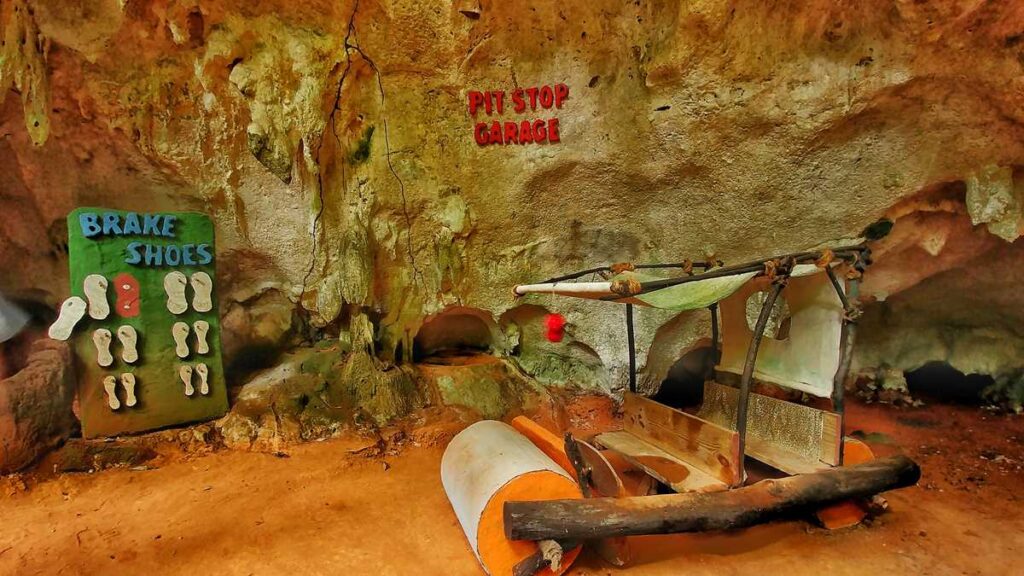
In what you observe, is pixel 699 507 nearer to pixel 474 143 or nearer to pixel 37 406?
pixel 474 143

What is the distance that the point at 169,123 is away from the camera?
5.63 meters

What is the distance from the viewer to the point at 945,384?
740 cm

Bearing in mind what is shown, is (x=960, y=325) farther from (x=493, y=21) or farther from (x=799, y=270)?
(x=493, y=21)

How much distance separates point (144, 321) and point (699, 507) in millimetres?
5900

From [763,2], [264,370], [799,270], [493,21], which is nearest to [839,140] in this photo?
[763,2]

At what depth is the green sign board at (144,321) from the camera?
516cm

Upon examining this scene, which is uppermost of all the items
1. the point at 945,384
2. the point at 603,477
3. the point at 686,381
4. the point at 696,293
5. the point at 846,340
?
the point at 696,293

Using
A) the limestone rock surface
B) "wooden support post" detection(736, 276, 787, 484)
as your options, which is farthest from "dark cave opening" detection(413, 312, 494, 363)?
"wooden support post" detection(736, 276, 787, 484)

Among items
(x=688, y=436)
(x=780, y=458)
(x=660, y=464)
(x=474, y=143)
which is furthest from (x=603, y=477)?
(x=474, y=143)

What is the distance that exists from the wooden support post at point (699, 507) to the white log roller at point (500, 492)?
0.14 m

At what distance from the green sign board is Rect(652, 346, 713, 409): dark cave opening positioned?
624 cm

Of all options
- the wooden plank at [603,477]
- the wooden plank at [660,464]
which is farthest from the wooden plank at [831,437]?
the wooden plank at [603,477]

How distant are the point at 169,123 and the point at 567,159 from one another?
4.66 m

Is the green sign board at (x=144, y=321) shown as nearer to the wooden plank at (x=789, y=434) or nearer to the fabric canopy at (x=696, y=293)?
the fabric canopy at (x=696, y=293)
